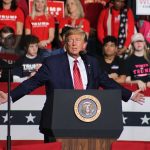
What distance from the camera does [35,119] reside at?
Answer: 34.4 ft

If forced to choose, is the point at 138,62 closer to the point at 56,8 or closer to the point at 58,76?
the point at 56,8

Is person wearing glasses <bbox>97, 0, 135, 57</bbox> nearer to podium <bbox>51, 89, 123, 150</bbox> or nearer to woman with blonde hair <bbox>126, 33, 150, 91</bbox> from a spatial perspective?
woman with blonde hair <bbox>126, 33, 150, 91</bbox>

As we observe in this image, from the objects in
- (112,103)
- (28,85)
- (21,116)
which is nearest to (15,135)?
(21,116)

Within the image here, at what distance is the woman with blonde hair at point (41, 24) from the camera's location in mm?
11742

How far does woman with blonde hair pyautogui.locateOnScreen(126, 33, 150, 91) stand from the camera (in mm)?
11289

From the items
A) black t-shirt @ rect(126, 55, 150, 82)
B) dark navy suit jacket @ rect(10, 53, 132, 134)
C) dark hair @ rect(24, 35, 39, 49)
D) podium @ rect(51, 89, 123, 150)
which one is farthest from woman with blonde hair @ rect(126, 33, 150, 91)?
podium @ rect(51, 89, 123, 150)

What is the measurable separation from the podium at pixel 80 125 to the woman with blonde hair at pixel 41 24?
477 centimetres

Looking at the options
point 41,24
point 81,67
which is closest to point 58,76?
point 81,67

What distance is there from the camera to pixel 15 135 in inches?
413

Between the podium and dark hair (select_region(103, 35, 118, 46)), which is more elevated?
dark hair (select_region(103, 35, 118, 46))

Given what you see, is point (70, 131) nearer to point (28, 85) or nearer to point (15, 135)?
point (28, 85)

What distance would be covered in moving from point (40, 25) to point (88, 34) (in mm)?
769

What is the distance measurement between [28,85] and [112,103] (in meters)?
1.05

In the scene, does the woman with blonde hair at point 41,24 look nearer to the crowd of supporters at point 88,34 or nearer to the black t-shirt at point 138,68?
the crowd of supporters at point 88,34
